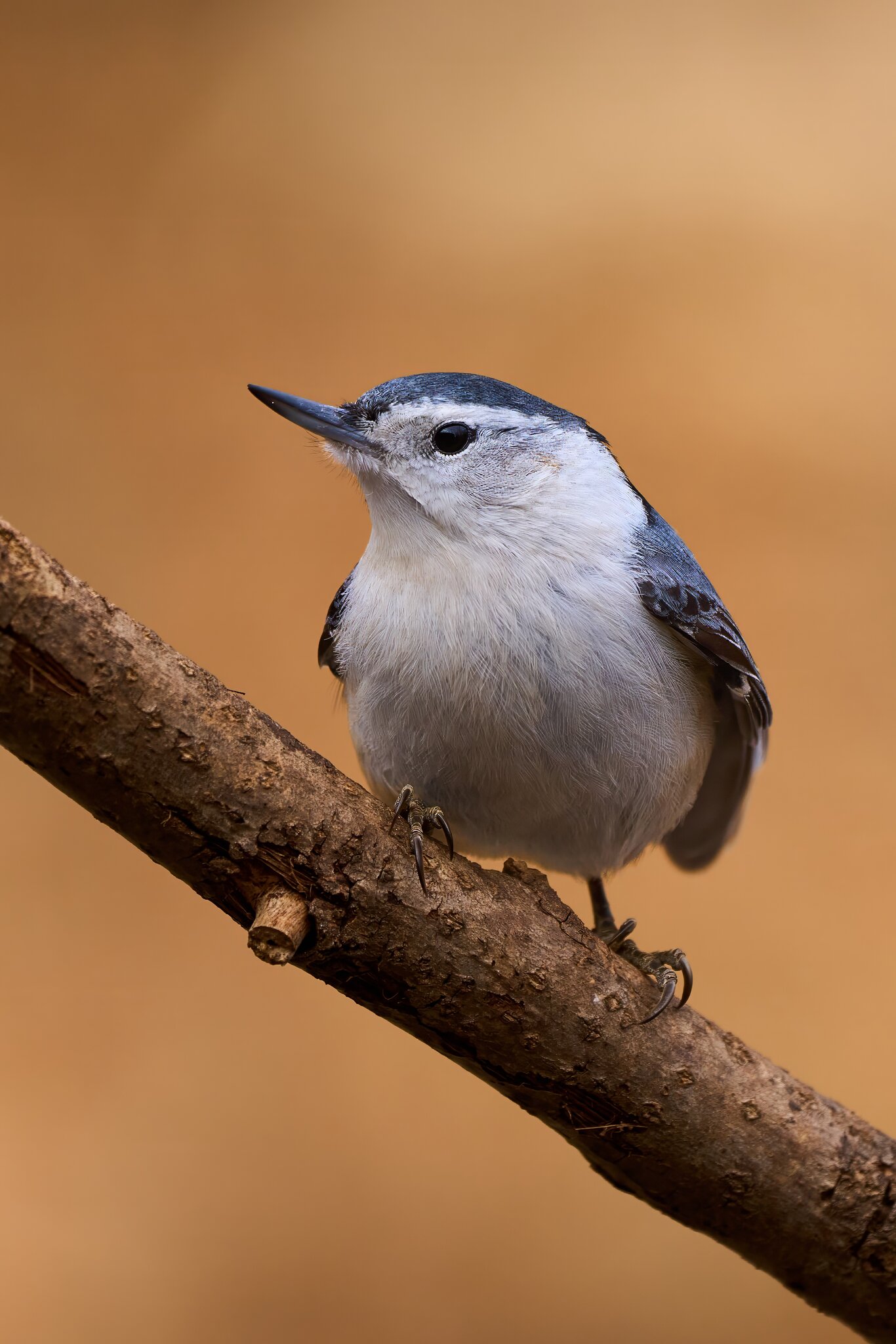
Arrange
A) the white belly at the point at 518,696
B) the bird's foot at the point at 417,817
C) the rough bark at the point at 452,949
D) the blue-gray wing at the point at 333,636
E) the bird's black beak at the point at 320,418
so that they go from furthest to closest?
1. the blue-gray wing at the point at 333,636
2. the bird's black beak at the point at 320,418
3. the white belly at the point at 518,696
4. the bird's foot at the point at 417,817
5. the rough bark at the point at 452,949

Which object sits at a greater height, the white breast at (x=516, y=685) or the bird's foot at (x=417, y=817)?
the white breast at (x=516, y=685)

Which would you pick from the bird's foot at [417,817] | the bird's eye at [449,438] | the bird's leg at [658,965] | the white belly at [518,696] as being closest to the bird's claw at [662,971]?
the bird's leg at [658,965]

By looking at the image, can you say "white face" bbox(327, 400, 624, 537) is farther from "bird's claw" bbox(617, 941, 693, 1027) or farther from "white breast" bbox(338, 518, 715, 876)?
"bird's claw" bbox(617, 941, 693, 1027)

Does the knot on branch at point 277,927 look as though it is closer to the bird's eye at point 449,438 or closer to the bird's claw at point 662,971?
the bird's claw at point 662,971

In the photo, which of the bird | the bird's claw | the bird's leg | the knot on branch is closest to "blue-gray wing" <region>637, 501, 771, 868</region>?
the bird

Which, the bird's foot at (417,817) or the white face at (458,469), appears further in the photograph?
the white face at (458,469)

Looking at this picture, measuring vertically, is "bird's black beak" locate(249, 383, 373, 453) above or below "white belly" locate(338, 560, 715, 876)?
above

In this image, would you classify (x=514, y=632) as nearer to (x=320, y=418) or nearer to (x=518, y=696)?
(x=518, y=696)
